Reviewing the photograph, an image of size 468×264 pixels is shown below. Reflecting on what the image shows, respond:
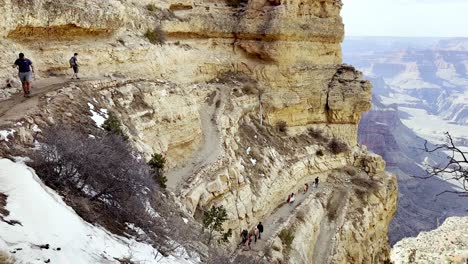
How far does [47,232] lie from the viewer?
696cm

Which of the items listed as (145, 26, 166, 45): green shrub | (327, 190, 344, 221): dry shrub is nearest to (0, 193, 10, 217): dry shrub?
(145, 26, 166, 45): green shrub

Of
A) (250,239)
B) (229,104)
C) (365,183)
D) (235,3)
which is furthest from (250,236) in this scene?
(235,3)

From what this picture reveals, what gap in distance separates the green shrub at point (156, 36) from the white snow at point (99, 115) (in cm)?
1111

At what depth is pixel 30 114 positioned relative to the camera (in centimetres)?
1195

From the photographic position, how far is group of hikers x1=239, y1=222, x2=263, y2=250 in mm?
20641

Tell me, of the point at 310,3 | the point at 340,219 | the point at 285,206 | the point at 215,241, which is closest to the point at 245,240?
the point at 215,241

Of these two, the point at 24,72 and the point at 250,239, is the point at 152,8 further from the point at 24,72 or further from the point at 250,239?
the point at 250,239

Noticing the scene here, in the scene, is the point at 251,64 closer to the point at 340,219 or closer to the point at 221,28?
the point at 221,28

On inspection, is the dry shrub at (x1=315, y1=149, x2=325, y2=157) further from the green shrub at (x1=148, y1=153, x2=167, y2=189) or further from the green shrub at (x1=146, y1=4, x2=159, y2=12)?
the green shrub at (x1=148, y1=153, x2=167, y2=189)

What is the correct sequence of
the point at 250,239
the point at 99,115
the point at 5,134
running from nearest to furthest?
the point at 5,134 → the point at 99,115 → the point at 250,239

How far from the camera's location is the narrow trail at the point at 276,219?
70.4ft

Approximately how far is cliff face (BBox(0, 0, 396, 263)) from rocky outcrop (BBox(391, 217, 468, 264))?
4.91 m

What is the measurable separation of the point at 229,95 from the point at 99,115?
15.3 m

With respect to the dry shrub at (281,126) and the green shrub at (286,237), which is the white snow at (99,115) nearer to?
the green shrub at (286,237)
